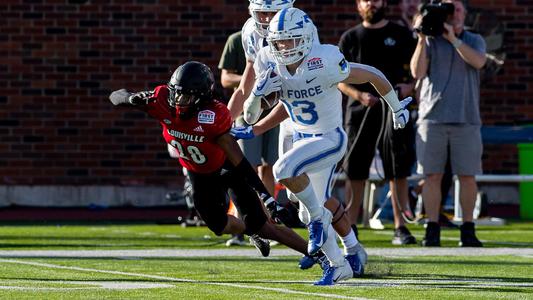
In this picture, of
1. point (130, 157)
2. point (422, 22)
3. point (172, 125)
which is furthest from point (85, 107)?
point (172, 125)

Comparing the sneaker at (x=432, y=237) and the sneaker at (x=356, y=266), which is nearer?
the sneaker at (x=356, y=266)

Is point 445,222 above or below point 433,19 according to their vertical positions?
below

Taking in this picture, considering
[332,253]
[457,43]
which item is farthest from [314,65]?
[457,43]

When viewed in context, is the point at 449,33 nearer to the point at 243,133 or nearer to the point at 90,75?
the point at 243,133

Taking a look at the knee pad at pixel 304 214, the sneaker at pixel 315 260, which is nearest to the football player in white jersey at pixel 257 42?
the knee pad at pixel 304 214

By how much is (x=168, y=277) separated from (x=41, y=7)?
8954 millimetres

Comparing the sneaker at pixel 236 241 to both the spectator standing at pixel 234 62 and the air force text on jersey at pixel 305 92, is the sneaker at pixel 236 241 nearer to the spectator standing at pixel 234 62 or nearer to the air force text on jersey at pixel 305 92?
the spectator standing at pixel 234 62

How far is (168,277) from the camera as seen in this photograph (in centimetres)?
905

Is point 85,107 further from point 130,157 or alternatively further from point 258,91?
point 258,91

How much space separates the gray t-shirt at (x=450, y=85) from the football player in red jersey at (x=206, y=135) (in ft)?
10.0

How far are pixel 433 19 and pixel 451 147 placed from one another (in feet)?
3.74

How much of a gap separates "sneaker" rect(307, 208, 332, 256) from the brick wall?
8949 millimetres

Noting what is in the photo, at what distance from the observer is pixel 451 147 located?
12.2 meters

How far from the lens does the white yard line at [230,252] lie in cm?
1098
